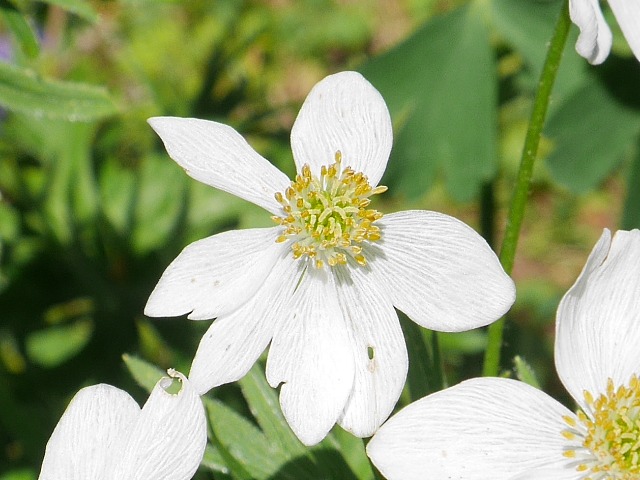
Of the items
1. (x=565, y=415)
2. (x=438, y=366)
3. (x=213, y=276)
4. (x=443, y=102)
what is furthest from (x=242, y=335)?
(x=443, y=102)

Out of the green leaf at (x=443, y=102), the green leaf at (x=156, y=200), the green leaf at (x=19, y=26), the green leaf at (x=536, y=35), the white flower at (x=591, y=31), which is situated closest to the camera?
the white flower at (x=591, y=31)

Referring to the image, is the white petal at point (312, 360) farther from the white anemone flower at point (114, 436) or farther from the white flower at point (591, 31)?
the white flower at point (591, 31)

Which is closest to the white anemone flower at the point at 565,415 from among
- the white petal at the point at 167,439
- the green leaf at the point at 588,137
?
the white petal at the point at 167,439

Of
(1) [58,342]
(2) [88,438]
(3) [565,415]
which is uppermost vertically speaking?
(3) [565,415]

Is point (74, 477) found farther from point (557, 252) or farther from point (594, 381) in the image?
point (557, 252)

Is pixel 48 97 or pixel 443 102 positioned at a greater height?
pixel 443 102

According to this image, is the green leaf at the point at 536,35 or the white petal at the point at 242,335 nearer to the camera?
the white petal at the point at 242,335

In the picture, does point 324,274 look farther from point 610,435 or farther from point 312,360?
point 610,435

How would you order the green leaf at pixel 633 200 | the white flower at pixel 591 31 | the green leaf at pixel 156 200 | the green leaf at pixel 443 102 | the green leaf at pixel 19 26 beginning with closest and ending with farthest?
the white flower at pixel 591 31 → the green leaf at pixel 19 26 → the green leaf at pixel 633 200 → the green leaf at pixel 443 102 → the green leaf at pixel 156 200
